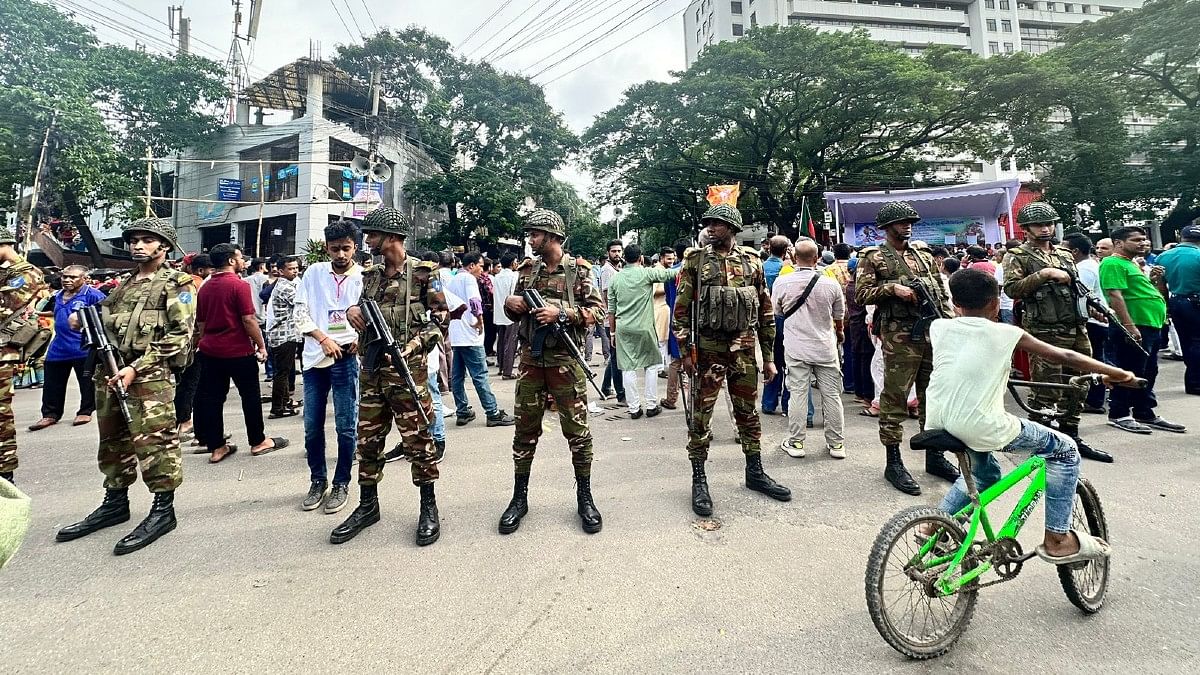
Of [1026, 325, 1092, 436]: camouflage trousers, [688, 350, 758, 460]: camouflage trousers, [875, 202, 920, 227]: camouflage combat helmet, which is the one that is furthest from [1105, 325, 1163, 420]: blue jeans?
[688, 350, 758, 460]: camouflage trousers

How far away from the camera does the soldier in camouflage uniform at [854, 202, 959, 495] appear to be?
3923 mm

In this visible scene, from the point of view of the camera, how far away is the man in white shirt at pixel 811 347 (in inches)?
181

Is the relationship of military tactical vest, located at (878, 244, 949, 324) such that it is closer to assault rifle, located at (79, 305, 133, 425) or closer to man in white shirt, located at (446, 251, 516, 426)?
man in white shirt, located at (446, 251, 516, 426)

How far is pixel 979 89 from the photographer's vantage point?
24.2 m

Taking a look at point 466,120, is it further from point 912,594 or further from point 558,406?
point 912,594

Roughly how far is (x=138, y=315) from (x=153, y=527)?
1.30 m

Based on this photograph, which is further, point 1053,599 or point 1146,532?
point 1146,532

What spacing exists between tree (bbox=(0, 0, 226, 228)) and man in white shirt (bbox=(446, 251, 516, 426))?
21786 millimetres

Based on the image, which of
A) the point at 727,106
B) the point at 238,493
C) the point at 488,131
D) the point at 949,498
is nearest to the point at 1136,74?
the point at 727,106

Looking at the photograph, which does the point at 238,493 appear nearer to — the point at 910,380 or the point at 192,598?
the point at 192,598

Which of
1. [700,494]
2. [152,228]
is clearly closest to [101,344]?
[152,228]

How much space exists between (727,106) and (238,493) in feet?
80.9

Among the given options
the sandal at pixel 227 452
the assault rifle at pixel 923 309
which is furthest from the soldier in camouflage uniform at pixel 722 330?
the sandal at pixel 227 452

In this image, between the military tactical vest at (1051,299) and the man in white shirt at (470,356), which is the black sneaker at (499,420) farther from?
the military tactical vest at (1051,299)
